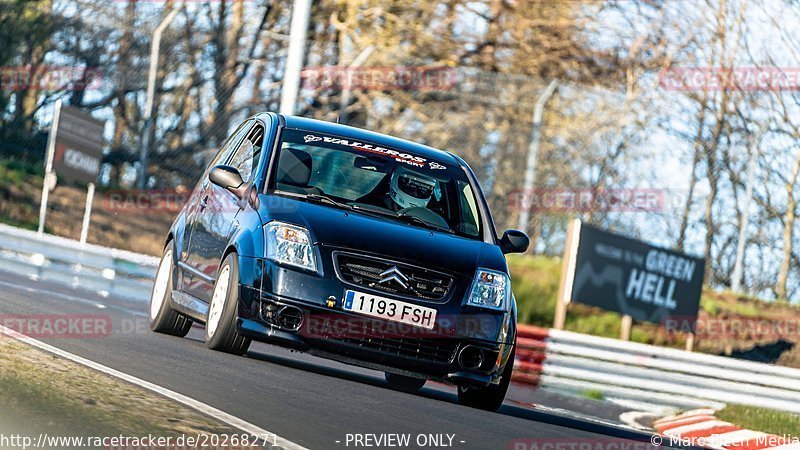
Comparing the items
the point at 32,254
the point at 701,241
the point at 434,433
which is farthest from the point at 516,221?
the point at 434,433

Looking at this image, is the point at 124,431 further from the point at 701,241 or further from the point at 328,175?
the point at 701,241

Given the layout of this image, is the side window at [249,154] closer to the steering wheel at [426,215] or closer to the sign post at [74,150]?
the steering wheel at [426,215]

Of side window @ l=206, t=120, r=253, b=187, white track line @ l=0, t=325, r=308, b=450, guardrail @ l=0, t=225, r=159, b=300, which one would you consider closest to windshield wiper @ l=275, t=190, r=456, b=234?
side window @ l=206, t=120, r=253, b=187

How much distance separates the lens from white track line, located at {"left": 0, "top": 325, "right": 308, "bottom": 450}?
18.7 feet

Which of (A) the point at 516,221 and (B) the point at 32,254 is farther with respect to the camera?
(A) the point at 516,221

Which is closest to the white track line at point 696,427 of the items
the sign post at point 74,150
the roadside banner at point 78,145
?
the sign post at point 74,150

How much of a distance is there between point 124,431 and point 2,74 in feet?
56.2

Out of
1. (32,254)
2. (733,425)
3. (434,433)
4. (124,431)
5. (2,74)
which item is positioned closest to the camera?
(124,431)

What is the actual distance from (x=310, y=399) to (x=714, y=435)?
16.4 ft

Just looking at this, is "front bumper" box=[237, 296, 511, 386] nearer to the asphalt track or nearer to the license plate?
the license plate

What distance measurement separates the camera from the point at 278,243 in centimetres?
816

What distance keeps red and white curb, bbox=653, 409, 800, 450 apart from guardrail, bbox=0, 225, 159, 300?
6.60m

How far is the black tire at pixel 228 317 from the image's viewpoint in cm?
824

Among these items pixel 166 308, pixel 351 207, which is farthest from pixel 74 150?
pixel 351 207
